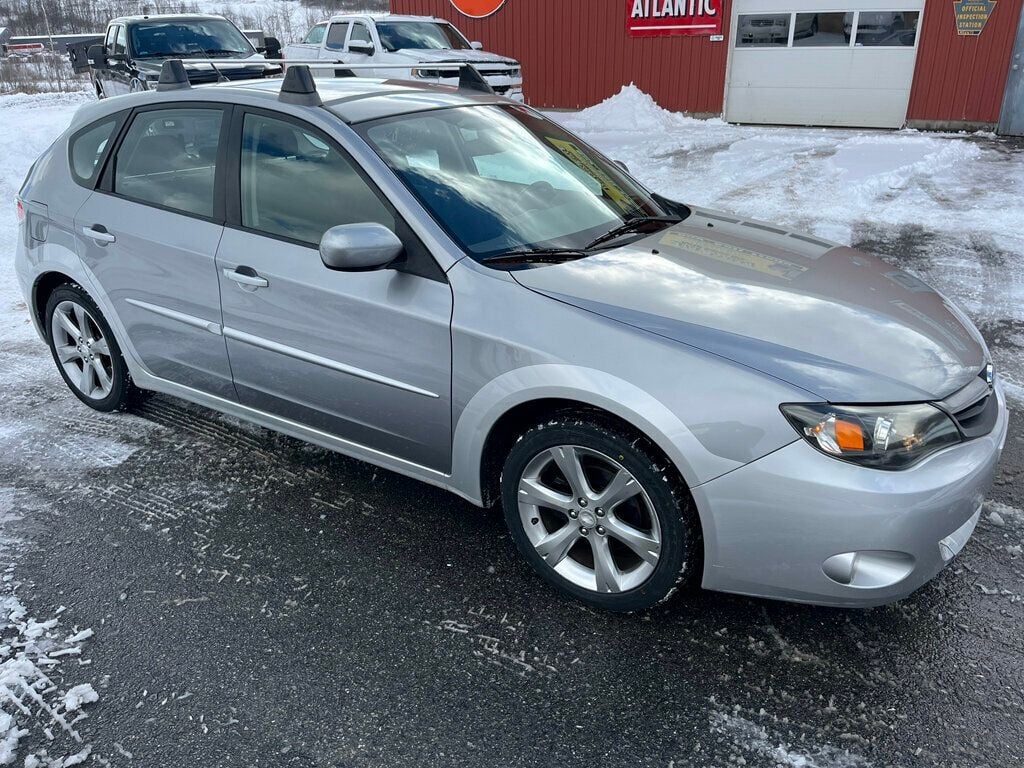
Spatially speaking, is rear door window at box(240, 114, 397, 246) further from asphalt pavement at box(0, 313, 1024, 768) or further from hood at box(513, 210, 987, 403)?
asphalt pavement at box(0, 313, 1024, 768)

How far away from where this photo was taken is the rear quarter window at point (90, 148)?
3998 millimetres

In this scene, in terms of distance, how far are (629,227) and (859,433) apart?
1.50m

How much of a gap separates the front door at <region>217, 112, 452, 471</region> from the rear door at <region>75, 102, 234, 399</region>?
14 cm

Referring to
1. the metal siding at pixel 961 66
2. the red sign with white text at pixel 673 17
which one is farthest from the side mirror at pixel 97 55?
the metal siding at pixel 961 66

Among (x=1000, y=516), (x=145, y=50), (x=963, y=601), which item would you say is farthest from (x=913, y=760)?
(x=145, y=50)

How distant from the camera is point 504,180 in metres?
3.38

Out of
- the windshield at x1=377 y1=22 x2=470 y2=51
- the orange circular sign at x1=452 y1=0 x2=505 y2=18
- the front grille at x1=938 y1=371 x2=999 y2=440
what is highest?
the orange circular sign at x1=452 y1=0 x2=505 y2=18

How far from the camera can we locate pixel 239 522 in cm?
340

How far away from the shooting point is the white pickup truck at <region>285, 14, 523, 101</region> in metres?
13.7

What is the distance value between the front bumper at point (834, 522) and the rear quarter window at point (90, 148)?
11.2ft

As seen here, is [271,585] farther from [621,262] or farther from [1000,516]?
[1000,516]

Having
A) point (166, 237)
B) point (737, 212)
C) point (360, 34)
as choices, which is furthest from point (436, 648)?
point (360, 34)

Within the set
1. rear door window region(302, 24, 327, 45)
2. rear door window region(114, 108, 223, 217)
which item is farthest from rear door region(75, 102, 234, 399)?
rear door window region(302, 24, 327, 45)

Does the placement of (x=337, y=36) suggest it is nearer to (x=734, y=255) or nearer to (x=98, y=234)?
(x=98, y=234)
